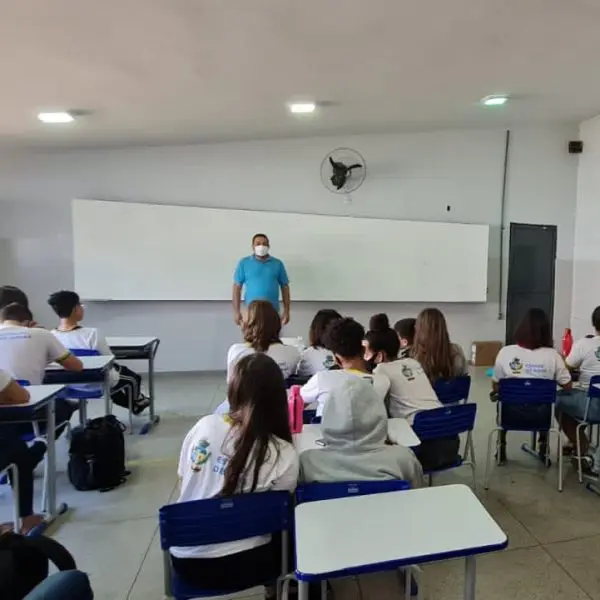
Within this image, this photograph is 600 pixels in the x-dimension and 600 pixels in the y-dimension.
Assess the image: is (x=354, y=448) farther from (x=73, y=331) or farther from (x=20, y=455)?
(x=73, y=331)

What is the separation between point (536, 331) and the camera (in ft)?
10.0

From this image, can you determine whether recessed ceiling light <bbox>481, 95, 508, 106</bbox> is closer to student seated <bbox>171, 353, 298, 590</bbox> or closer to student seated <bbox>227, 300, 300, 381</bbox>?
student seated <bbox>227, 300, 300, 381</bbox>

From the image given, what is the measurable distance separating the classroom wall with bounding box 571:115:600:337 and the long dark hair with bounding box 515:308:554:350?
3687mm

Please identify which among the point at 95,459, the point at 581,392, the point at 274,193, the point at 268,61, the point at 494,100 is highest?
the point at 494,100

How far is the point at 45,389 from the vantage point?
8.23 feet

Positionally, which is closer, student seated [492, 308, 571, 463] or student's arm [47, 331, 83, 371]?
student's arm [47, 331, 83, 371]

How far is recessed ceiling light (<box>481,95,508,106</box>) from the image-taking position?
4.81 meters

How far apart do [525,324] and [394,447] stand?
5.79ft

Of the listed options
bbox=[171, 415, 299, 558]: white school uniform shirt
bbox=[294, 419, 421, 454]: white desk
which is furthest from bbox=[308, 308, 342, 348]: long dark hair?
bbox=[171, 415, 299, 558]: white school uniform shirt

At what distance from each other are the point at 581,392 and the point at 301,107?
323cm

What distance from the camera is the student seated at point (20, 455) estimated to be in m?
2.22

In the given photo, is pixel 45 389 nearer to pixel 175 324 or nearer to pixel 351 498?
pixel 351 498

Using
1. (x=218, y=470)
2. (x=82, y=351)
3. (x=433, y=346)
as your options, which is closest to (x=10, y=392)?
(x=82, y=351)

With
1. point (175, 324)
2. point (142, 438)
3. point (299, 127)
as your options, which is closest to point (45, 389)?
point (142, 438)
